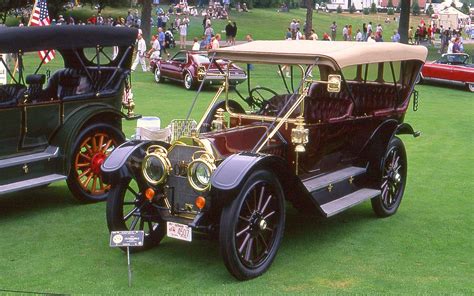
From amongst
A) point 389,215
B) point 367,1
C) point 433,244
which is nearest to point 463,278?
point 433,244

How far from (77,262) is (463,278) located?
12.2ft

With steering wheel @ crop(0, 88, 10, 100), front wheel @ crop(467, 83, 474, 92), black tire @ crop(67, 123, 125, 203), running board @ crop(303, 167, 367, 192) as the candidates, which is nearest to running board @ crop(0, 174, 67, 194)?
black tire @ crop(67, 123, 125, 203)

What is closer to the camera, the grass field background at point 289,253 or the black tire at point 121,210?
the grass field background at point 289,253

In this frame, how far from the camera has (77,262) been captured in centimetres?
695

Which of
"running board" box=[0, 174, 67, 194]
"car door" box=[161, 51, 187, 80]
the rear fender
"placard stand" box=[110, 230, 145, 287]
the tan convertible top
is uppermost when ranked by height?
the tan convertible top

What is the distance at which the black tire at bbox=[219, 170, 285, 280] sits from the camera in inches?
243

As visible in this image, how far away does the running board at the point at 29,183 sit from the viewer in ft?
26.6

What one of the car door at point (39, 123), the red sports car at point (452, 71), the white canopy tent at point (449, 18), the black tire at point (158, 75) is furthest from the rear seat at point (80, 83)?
the white canopy tent at point (449, 18)

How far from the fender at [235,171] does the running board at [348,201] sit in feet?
3.50

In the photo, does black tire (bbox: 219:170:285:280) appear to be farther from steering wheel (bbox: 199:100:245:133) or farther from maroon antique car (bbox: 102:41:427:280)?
steering wheel (bbox: 199:100:245:133)

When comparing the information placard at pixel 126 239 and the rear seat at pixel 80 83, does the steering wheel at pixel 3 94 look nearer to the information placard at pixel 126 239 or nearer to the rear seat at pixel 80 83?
the rear seat at pixel 80 83

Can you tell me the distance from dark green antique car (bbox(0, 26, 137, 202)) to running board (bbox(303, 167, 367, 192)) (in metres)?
3.10

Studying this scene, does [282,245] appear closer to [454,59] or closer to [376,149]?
[376,149]

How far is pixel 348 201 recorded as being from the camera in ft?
25.7
